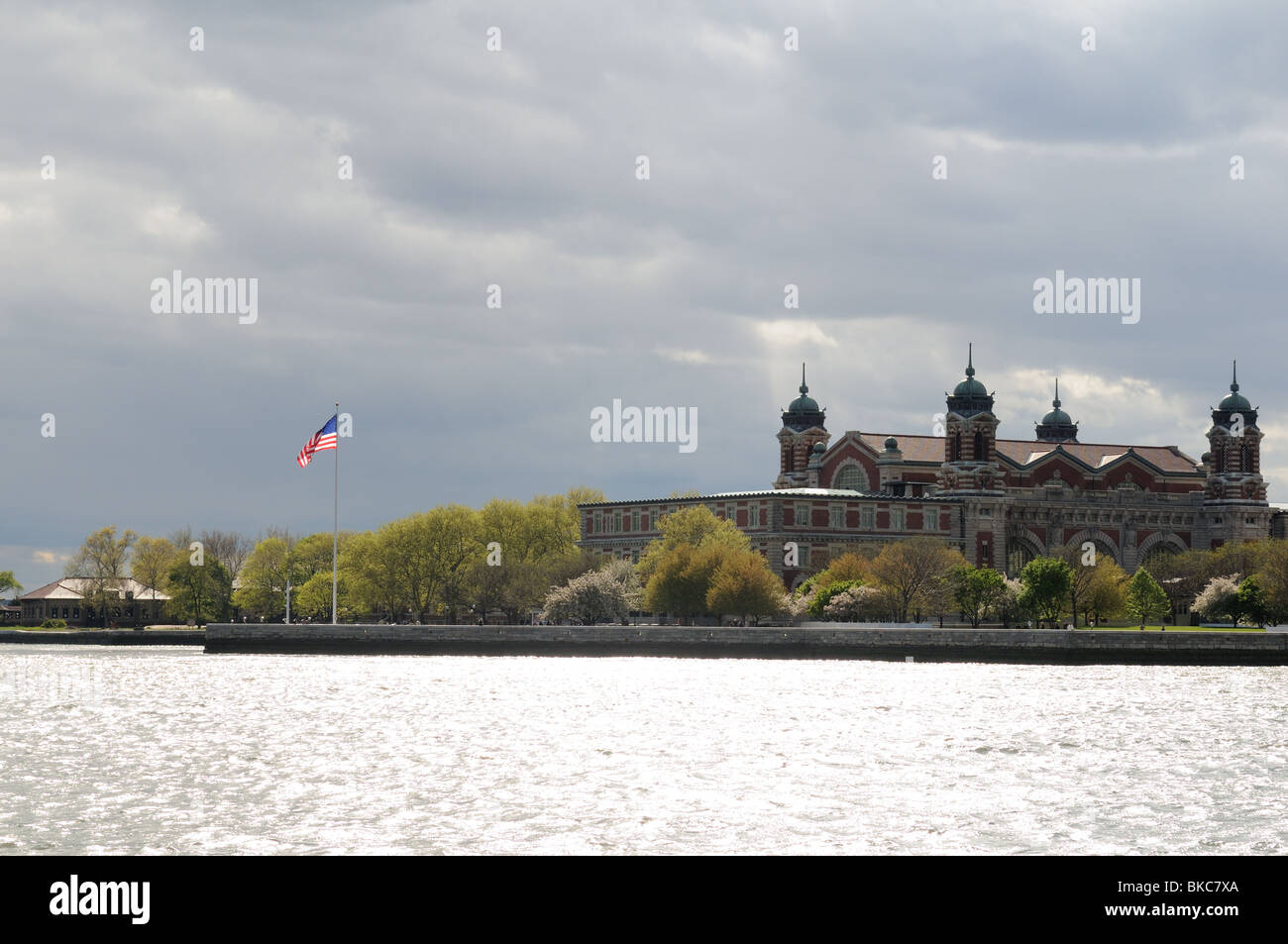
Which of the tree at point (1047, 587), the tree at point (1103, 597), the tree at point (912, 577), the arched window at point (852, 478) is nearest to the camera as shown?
the tree at point (1047, 587)

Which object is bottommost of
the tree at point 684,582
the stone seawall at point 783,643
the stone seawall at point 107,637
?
the stone seawall at point 107,637

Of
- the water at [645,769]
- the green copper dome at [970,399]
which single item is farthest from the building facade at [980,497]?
the water at [645,769]

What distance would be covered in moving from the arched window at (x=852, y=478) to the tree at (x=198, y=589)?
228 feet

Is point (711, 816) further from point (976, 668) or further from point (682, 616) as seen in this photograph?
point (682, 616)

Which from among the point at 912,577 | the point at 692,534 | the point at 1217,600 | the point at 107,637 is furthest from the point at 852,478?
the point at 107,637

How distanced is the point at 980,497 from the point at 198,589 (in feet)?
281

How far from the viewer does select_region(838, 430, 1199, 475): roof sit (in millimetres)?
181500

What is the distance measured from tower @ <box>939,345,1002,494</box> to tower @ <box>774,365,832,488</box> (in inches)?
719

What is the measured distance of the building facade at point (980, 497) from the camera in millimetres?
161750

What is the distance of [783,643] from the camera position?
108 meters

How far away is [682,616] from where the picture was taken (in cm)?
13175

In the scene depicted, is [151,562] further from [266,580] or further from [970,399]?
[970,399]

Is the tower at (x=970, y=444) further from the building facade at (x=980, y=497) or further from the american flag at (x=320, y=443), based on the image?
the american flag at (x=320, y=443)
